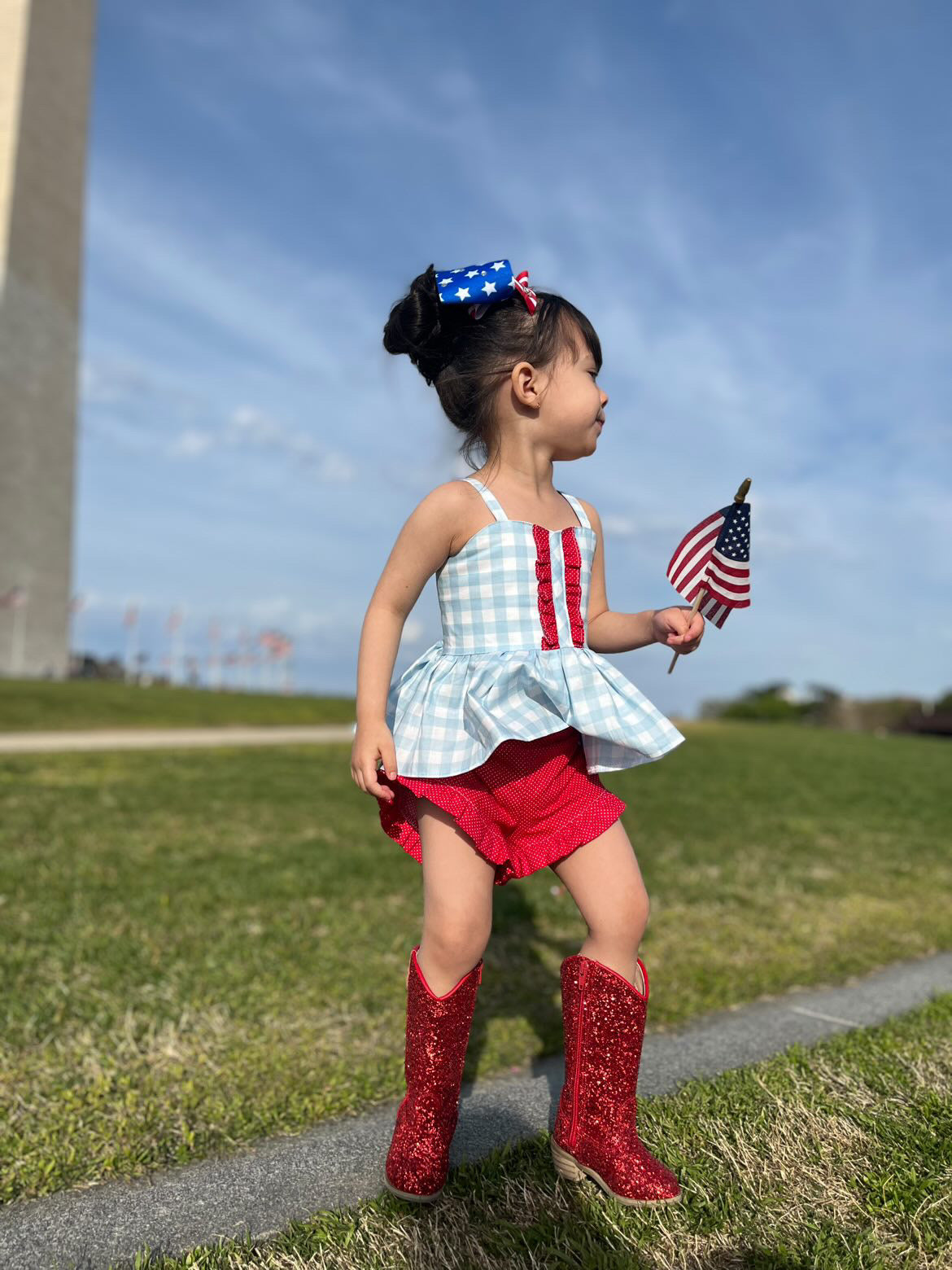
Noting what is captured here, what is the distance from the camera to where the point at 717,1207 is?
198cm

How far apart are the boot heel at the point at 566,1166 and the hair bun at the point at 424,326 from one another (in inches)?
66.6

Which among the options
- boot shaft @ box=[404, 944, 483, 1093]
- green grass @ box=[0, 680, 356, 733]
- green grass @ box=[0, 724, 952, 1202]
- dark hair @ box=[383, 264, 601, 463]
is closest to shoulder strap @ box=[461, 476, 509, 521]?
dark hair @ box=[383, 264, 601, 463]

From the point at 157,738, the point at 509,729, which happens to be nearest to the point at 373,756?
the point at 509,729

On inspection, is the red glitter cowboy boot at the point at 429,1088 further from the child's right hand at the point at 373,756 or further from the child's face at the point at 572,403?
the child's face at the point at 572,403

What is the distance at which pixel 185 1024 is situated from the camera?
3199 mm

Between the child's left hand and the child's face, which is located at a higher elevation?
the child's face

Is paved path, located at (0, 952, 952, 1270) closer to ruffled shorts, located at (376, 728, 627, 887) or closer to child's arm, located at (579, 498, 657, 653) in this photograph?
ruffled shorts, located at (376, 728, 627, 887)

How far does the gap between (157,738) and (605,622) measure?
1391 centimetres

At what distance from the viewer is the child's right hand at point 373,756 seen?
2.12m

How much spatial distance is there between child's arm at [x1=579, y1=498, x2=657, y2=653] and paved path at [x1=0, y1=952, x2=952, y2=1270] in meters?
1.11

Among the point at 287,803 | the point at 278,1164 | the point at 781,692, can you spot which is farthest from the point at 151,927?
the point at 781,692

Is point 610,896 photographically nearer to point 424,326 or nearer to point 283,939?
point 424,326

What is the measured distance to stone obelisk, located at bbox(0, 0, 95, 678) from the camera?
29484 millimetres

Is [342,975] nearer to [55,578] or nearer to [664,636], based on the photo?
[664,636]
